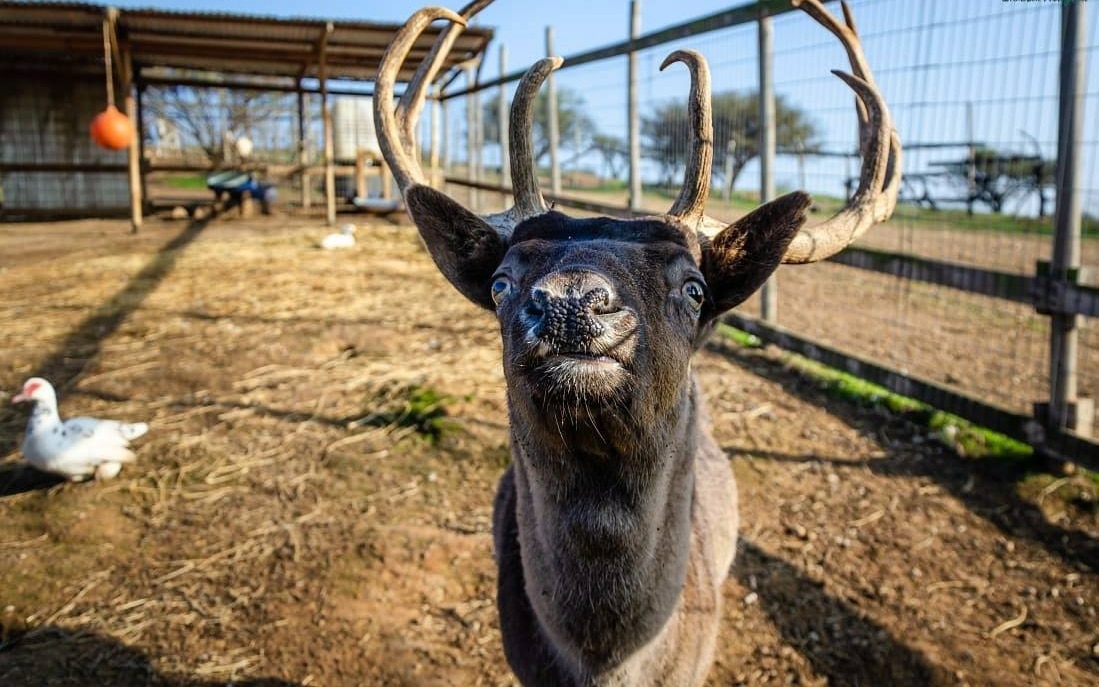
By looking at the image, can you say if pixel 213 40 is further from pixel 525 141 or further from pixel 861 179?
pixel 861 179

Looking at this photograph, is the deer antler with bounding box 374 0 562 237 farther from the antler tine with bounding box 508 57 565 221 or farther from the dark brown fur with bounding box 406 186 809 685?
the dark brown fur with bounding box 406 186 809 685

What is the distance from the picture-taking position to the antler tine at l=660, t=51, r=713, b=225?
8.00ft

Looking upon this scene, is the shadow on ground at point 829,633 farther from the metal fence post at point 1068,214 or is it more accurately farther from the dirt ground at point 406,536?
the metal fence post at point 1068,214

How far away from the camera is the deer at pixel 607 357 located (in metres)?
1.67

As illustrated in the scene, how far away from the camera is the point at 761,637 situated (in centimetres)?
351

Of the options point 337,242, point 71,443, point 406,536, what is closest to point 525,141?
point 406,536

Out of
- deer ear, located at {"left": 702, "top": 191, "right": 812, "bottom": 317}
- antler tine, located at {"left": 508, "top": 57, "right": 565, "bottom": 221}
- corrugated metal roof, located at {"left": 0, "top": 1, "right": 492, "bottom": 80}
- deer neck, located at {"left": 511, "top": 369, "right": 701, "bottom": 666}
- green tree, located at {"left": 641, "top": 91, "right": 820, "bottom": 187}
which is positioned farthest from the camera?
corrugated metal roof, located at {"left": 0, "top": 1, "right": 492, "bottom": 80}

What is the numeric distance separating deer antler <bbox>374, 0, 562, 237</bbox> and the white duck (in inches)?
117

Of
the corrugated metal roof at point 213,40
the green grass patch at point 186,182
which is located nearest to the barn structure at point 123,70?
the corrugated metal roof at point 213,40

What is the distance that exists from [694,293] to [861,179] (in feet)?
3.35

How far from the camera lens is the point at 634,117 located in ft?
25.5

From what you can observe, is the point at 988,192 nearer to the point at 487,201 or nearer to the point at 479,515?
the point at 479,515

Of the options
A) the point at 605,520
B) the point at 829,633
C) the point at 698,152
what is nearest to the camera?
the point at 605,520

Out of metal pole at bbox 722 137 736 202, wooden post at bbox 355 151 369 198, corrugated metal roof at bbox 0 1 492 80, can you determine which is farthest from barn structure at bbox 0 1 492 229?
metal pole at bbox 722 137 736 202
